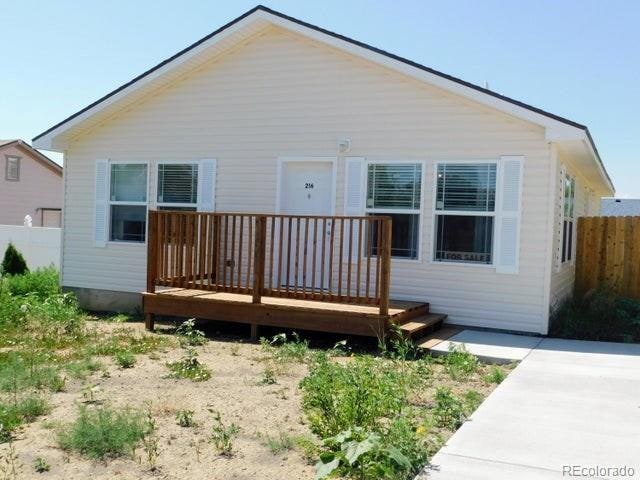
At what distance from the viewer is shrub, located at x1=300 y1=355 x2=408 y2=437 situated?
4.29 metres

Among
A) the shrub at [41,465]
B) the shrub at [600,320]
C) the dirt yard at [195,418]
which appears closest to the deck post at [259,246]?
the dirt yard at [195,418]

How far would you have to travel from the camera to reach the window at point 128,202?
10.5m

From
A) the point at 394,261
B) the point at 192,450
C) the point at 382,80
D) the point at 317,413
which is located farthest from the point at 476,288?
the point at 192,450

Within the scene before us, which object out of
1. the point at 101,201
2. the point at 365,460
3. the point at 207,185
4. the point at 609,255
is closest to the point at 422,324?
the point at 365,460

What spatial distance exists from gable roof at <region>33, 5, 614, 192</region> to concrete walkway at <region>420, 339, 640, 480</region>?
2.93 meters

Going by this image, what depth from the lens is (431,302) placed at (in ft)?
28.3

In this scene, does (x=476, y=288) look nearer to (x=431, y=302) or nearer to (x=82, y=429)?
(x=431, y=302)

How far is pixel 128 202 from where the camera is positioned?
418 inches

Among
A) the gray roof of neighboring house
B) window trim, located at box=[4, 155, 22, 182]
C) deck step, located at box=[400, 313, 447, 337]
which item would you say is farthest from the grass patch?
the gray roof of neighboring house

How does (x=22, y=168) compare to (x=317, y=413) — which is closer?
(x=317, y=413)

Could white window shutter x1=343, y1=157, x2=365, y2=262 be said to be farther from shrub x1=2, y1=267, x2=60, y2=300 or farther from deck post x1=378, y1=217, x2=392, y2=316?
shrub x1=2, y1=267, x2=60, y2=300

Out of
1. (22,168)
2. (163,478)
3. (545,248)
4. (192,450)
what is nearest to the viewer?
(163,478)

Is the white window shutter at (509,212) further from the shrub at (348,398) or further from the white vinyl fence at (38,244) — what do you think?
the white vinyl fence at (38,244)

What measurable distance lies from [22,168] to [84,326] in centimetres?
2024
